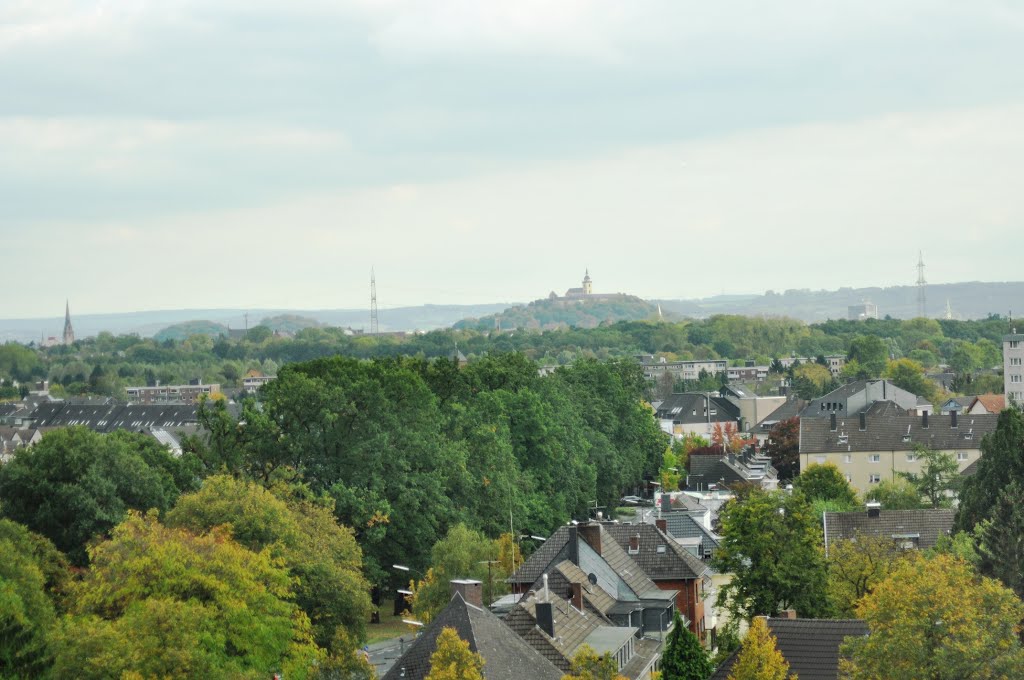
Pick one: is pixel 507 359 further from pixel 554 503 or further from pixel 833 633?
pixel 833 633

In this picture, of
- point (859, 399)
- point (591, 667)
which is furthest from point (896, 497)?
point (859, 399)

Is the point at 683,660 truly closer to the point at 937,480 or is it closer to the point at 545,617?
the point at 545,617

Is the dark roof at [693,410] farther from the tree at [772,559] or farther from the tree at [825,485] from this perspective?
the tree at [772,559]

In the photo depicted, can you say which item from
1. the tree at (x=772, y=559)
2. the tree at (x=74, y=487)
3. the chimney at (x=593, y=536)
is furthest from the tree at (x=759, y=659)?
the tree at (x=74, y=487)

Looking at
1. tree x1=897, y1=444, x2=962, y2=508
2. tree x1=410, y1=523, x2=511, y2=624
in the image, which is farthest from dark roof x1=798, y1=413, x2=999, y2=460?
tree x1=410, y1=523, x2=511, y2=624

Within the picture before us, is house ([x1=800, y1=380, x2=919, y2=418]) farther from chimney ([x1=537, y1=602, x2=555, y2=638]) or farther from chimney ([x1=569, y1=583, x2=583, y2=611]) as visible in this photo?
chimney ([x1=537, y1=602, x2=555, y2=638])
